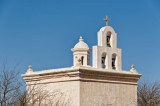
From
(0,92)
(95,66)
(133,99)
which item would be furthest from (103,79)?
(0,92)

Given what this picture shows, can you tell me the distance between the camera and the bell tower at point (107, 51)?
32.6 meters

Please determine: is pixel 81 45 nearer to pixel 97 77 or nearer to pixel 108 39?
pixel 108 39

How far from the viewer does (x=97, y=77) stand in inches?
1246

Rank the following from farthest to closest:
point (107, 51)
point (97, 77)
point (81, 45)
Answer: point (81, 45), point (107, 51), point (97, 77)

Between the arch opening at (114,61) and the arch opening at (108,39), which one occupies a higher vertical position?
the arch opening at (108,39)

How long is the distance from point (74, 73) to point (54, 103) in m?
2.92

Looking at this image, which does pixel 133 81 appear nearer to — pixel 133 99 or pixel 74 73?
pixel 133 99

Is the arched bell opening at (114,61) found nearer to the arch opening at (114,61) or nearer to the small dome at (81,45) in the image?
the arch opening at (114,61)

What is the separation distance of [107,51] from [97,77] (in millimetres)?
2484

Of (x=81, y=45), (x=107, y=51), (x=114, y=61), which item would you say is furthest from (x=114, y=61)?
(x=81, y=45)

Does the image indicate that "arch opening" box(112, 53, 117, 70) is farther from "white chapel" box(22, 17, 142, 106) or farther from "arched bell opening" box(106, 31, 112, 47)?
"arched bell opening" box(106, 31, 112, 47)

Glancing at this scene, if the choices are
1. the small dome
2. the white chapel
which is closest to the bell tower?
the white chapel

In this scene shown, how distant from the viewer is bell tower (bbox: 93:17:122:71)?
3259 centimetres

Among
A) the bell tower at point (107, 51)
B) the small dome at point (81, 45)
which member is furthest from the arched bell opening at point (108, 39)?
the small dome at point (81, 45)
